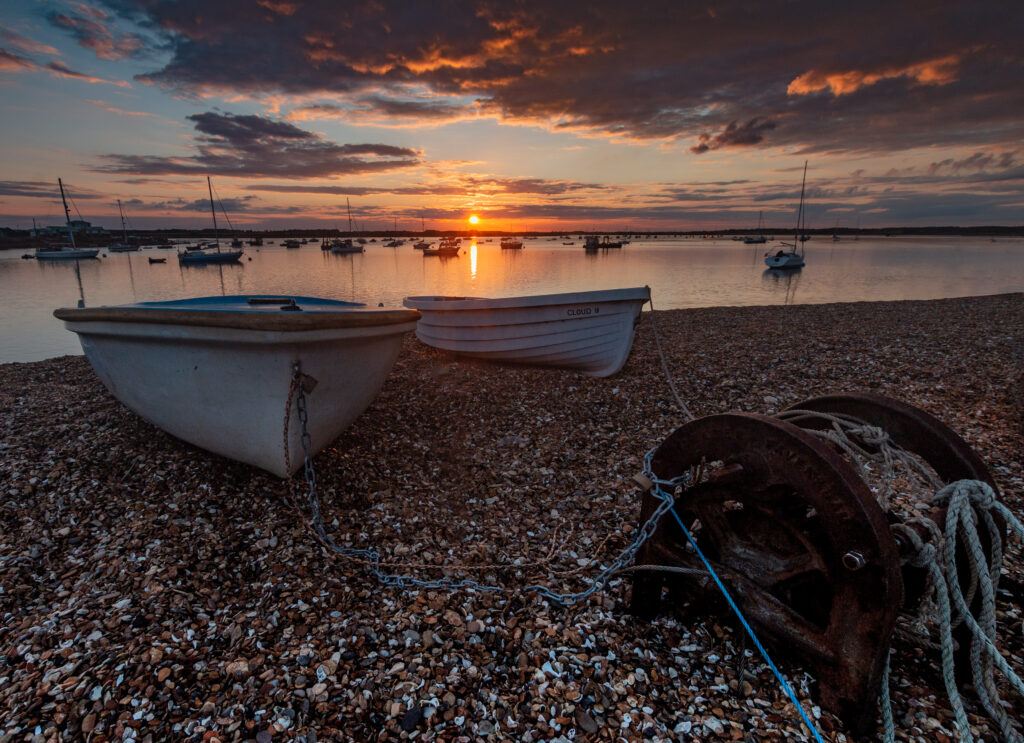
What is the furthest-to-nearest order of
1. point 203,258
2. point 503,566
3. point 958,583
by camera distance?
point 203,258, point 503,566, point 958,583

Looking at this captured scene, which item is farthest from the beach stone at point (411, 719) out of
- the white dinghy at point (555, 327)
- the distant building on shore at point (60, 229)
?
the distant building on shore at point (60, 229)

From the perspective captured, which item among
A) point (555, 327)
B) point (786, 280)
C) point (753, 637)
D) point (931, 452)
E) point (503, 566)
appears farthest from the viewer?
point (786, 280)

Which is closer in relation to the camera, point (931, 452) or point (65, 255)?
point (931, 452)

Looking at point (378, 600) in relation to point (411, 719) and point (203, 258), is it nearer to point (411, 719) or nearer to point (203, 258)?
point (411, 719)

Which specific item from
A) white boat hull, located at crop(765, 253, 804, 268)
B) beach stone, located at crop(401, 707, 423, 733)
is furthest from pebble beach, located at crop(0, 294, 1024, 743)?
white boat hull, located at crop(765, 253, 804, 268)

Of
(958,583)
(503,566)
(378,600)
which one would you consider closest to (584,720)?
(503,566)

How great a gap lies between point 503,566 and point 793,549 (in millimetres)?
2372

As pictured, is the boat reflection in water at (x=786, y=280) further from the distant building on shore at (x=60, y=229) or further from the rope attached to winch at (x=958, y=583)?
the distant building on shore at (x=60, y=229)

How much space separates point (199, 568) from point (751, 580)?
4.37 m

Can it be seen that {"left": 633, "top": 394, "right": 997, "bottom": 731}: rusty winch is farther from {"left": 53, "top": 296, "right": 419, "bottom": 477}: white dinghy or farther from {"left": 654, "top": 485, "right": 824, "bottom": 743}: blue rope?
{"left": 53, "top": 296, "right": 419, "bottom": 477}: white dinghy

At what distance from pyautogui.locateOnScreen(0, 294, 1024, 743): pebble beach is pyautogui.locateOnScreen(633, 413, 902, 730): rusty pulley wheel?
390 mm

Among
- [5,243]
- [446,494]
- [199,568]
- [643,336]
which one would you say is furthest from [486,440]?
[5,243]

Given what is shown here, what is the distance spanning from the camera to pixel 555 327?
956 centimetres

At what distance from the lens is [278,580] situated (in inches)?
157
